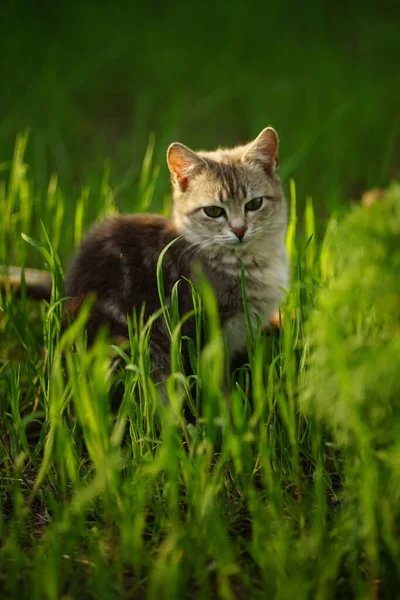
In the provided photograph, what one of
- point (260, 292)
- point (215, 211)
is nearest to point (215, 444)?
point (260, 292)

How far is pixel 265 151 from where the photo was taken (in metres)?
2.43

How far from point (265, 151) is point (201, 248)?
0.40 meters

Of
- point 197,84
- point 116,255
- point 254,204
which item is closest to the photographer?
point 116,255

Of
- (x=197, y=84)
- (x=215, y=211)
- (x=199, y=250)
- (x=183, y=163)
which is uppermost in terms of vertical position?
(x=197, y=84)

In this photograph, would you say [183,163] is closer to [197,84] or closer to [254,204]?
[254,204]

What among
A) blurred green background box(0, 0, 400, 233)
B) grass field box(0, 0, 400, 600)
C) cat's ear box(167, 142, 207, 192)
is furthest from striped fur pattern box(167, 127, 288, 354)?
blurred green background box(0, 0, 400, 233)

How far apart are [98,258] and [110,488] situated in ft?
2.87

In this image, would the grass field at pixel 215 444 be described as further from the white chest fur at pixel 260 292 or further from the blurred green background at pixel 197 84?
the blurred green background at pixel 197 84

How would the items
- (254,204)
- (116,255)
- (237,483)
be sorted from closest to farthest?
→ 1. (237,483)
2. (116,255)
3. (254,204)

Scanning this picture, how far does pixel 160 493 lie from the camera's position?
71.7 inches

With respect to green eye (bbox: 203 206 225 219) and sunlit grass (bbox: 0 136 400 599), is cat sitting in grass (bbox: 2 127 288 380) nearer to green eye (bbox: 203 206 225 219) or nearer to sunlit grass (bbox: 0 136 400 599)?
green eye (bbox: 203 206 225 219)

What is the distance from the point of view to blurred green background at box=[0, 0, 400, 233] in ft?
12.9

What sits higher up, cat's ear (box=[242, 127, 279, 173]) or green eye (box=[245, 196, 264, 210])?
cat's ear (box=[242, 127, 279, 173])

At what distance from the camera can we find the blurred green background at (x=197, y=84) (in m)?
3.93
